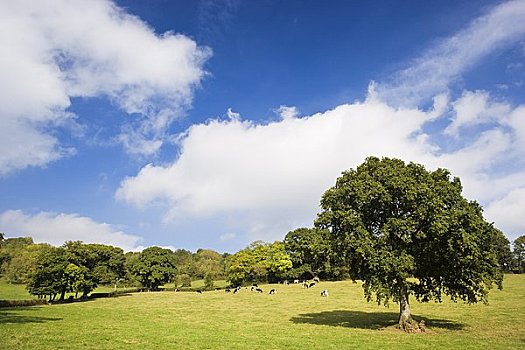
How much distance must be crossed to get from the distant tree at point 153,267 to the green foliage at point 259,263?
63.0 ft

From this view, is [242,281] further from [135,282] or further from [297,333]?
[297,333]

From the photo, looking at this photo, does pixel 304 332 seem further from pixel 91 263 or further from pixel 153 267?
pixel 153 267

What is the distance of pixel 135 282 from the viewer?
113m

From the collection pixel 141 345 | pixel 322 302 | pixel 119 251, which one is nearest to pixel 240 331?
pixel 141 345

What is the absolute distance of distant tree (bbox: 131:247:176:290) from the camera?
109 metres

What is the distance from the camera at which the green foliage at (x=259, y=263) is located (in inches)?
4692

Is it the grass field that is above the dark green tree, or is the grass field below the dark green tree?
below

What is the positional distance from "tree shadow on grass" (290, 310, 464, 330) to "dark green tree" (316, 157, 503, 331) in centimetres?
381

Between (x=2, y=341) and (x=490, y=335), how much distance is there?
34.1 meters

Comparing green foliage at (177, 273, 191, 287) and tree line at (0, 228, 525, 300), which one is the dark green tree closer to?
tree line at (0, 228, 525, 300)

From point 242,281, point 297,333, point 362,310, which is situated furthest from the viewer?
point 242,281

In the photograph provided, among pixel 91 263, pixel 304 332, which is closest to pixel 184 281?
pixel 91 263

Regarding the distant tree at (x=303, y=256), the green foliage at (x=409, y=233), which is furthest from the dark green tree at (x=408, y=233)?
the distant tree at (x=303, y=256)

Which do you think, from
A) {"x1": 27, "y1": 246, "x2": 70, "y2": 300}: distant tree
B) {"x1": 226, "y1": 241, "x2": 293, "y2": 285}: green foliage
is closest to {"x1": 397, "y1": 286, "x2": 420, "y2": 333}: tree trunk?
{"x1": 27, "y1": 246, "x2": 70, "y2": 300}: distant tree
